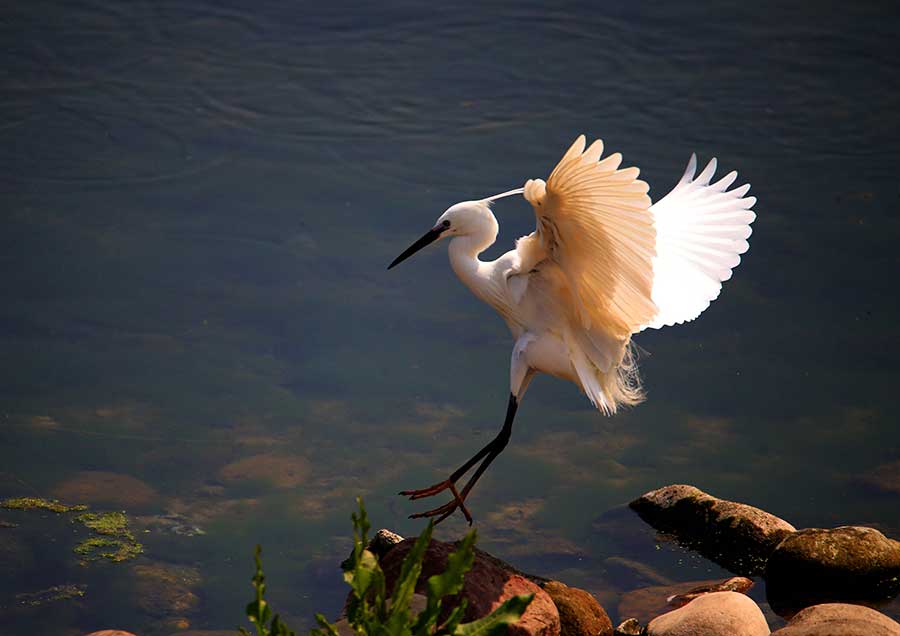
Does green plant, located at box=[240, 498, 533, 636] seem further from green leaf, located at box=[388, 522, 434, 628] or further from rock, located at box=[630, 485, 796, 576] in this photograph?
rock, located at box=[630, 485, 796, 576]

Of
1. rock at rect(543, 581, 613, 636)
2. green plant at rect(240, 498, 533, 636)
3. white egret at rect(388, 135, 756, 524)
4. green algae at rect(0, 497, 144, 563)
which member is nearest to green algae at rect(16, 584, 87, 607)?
green algae at rect(0, 497, 144, 563)

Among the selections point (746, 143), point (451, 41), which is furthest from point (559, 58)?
point (746, 143)

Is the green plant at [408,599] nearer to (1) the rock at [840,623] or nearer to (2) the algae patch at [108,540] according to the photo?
(1) the rock at [840,623]

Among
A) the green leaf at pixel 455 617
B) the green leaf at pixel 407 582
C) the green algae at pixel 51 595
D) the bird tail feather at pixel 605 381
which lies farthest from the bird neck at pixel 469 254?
the green algae at pixel 51 595

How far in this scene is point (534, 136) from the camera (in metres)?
8.50

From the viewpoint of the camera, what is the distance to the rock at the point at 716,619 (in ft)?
13.3

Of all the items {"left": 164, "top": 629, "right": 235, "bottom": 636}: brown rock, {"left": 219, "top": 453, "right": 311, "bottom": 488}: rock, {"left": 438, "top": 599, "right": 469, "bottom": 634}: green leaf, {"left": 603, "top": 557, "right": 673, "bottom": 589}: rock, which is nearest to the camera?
{"left": 438, "top": 599, "right": 469, "bottom": 634}: green leaf

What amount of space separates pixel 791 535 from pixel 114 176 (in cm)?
525

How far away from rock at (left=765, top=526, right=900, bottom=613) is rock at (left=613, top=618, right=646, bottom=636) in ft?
2.08

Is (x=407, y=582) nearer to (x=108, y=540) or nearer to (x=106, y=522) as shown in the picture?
(x=108, y=540)

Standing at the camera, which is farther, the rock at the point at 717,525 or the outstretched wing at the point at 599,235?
the rock at the point at 717,525

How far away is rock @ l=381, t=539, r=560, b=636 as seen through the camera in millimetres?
3910

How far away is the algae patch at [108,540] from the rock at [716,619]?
2.26 m

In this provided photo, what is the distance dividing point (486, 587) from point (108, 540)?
1.91 metres
